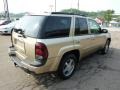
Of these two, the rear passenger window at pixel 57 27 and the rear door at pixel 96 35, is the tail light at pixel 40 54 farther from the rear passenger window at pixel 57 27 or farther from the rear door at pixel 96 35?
the rear door at pixel 96 35

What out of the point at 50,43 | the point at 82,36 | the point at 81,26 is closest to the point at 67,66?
the point at 82,36

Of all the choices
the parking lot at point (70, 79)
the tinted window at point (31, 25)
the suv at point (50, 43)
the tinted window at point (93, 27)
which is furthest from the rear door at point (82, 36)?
→ the tinted window at point (31, 25)

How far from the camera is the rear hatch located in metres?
4.16

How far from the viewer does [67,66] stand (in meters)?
5.06

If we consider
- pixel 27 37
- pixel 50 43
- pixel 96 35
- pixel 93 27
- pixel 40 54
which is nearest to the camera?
pixel 40 54

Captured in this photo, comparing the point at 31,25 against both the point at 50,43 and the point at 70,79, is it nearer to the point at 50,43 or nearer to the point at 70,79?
the point at 50,43

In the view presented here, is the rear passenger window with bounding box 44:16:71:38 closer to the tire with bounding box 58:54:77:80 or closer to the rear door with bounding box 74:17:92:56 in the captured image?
the rear door with bounding box 74:17:92:56

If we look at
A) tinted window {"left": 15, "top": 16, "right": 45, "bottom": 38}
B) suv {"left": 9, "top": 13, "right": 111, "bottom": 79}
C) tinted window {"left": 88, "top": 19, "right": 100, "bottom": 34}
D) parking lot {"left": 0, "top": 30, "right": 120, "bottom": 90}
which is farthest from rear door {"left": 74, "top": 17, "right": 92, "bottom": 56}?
tinted window {"left": 15, "top": 16, "right": 45, "bottom": 38}

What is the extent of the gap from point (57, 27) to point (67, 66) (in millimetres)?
1269

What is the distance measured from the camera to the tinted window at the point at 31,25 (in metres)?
4.22

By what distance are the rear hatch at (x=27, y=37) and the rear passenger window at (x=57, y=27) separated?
8.2 inches

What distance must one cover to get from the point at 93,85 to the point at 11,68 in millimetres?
2850

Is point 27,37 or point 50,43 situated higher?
point 27,37

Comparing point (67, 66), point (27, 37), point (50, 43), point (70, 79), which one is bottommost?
point (70, 79)
